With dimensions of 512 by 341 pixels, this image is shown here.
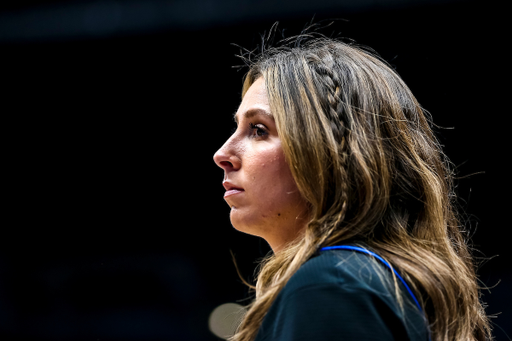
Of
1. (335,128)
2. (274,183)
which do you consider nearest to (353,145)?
(335,128)

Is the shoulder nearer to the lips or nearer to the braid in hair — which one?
the braid in hair

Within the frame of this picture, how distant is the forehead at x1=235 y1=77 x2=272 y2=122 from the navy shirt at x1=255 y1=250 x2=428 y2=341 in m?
0.39

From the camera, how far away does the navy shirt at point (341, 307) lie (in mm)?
638

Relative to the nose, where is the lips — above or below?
below

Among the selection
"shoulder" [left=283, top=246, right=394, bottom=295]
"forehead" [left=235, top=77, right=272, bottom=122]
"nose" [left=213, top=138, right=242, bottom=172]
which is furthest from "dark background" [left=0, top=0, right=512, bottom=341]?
"shoulder" [left=283, top=246, right=394, bottom=295]

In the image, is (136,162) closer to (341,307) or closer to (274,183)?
(274,183)

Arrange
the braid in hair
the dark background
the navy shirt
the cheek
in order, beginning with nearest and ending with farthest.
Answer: the navy shirt → the braid in hair → the cheek → the dark background

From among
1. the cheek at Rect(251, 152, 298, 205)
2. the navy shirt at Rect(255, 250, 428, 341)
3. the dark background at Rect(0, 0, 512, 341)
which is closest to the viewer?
the navy shirt at Rect(255, 250, 428, 341)

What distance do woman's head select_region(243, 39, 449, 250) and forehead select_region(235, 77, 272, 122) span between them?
0.06ft

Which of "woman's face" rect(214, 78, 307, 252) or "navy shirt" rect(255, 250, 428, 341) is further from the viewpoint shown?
"woman's face" rect(214, 78, 307, 252)

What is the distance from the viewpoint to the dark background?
7.73 ft

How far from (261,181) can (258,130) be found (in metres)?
0.12

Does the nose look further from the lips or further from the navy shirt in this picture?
the navy shirt

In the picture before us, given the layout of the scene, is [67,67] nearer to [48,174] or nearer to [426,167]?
[48,174]
